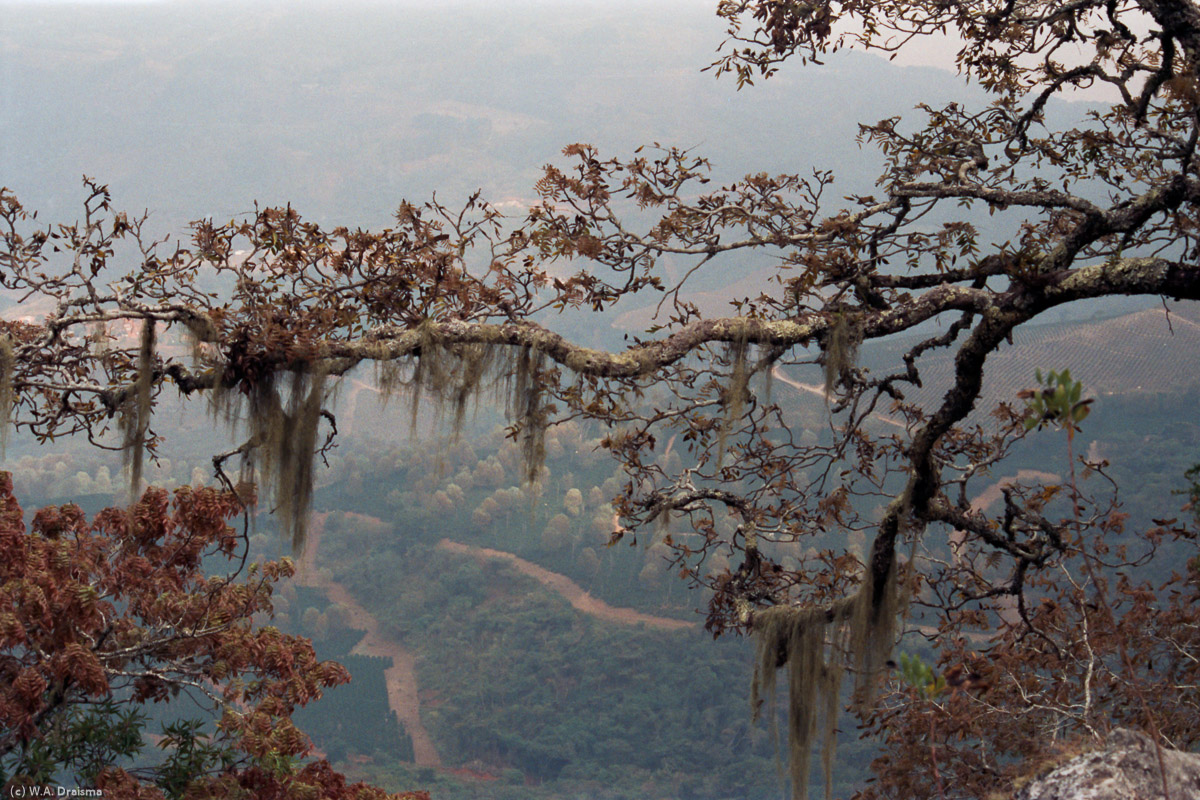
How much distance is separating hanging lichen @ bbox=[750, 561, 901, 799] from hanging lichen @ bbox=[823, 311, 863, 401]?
1145 millimetres

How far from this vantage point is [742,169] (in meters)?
101

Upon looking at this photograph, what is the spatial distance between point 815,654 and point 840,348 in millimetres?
1730

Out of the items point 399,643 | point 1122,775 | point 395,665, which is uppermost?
point 1122,775

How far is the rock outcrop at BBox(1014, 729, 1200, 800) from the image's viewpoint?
2914mm

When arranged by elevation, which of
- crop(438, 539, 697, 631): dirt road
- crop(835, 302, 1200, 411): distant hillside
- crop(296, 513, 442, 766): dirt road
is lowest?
crop(296, 513, 442, 766): dirt road

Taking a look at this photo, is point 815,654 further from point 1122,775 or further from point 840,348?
point 1122,775

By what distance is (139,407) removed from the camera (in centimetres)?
419

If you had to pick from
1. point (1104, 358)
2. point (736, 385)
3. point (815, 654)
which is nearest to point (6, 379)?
point (736, 385)

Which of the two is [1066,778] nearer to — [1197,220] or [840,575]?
[840,575]

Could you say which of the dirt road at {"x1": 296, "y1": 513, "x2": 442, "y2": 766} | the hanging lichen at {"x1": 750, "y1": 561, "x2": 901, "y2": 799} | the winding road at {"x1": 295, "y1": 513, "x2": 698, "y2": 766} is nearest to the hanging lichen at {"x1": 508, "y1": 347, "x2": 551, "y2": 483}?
the hanging lichen at {"x1": 750, "y1": 561, "x2": 901, "y2": 799}

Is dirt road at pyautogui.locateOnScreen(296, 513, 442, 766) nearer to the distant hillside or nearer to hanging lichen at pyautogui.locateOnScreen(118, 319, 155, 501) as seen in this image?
the distant hillside

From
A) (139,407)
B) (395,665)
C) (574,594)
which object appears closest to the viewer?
(139,407)

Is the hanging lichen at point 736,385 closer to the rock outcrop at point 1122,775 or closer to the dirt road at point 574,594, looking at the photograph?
the rock outcrop at point 1122,775

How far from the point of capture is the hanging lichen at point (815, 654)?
4570mm
